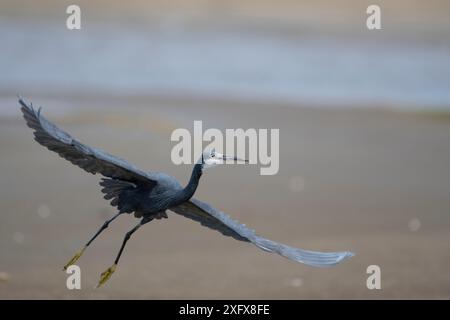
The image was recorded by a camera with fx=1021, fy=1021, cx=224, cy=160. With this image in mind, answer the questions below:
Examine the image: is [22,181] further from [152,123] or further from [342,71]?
[342,71]

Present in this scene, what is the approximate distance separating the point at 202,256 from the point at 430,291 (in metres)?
2.82

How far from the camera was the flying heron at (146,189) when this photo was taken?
848 cm

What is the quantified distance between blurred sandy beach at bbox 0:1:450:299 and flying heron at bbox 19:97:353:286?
7.33ft

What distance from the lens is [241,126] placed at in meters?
18.4

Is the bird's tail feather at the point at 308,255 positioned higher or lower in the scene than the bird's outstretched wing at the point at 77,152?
lower

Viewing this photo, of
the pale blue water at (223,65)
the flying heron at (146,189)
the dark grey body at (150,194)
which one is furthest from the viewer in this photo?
the pale blue water at (223,65)

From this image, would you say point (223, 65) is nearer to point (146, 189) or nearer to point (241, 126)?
point (241, 126)

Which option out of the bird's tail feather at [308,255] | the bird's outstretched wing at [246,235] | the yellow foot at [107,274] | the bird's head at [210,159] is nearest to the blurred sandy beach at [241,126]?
the yellow foot at [107,274]

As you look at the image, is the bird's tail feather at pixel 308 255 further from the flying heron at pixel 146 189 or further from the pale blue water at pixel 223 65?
the pale blue water at pixel 223 65

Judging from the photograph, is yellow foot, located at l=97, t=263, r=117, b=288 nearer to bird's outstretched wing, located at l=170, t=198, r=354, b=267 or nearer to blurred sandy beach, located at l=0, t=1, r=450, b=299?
bird's outstretched wing, located at l=170, t=198, r=354, b=267

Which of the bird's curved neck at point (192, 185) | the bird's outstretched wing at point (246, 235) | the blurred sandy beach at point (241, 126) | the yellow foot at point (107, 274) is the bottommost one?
the yellow foot at point (107, 274)

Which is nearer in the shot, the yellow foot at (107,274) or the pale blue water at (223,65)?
the yellow foot at (107,274)

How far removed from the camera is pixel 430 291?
1205 cm

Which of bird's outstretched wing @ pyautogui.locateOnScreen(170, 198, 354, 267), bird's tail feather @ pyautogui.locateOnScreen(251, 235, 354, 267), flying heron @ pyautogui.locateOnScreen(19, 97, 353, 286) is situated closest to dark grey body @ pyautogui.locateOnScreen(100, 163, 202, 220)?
flying heron @ pyautogui.locateOnScreen(19, 97, 353, 286)
